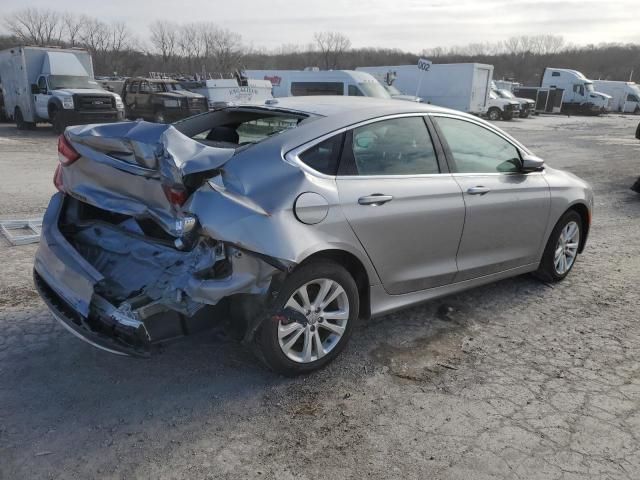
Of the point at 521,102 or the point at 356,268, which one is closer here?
the point at 356,268

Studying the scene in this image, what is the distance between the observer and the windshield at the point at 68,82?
17.5 meters

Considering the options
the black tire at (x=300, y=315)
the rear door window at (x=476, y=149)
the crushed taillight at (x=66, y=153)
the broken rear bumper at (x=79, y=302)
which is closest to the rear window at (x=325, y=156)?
the black tire at (x=300, y=315)

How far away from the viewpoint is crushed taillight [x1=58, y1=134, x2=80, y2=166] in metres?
3.31

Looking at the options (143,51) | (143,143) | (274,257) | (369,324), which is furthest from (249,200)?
(143,51)

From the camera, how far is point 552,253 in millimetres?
4836

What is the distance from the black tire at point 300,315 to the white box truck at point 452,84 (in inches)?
998

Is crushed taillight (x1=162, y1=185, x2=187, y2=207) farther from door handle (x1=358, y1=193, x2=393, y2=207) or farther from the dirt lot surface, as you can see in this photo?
door handle (x1=358, y1=193, x2=393, y2=207)

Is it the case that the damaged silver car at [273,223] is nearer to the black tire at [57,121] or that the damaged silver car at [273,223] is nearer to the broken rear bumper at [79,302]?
the broken rear bumper at [79,302]

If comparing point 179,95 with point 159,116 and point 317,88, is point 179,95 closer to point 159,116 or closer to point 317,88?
point 159,116

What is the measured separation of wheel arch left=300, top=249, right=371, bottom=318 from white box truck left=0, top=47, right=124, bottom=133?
15.8m

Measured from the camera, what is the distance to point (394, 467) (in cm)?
255

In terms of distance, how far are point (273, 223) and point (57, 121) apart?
16.5 metres

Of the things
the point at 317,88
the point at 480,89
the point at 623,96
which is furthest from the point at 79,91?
the point at 623,96

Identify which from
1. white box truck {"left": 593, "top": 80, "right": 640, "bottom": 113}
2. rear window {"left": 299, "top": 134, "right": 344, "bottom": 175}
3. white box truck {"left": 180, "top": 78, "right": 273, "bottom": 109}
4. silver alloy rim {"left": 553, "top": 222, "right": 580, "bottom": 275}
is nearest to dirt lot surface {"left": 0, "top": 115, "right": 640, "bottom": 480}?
silver alloy rim {"left": 553, "top": 222, "right": 580, "bottom": 275}
